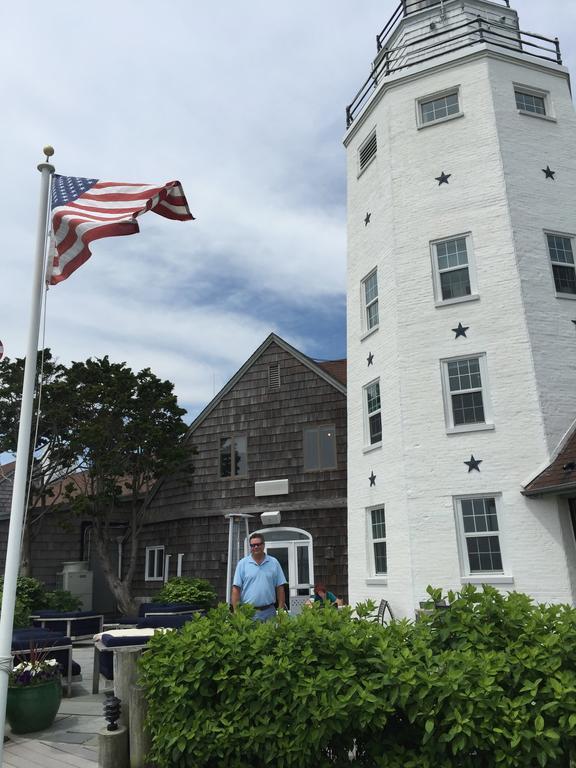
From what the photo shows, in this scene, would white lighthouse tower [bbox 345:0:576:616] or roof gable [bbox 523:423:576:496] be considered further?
white lighthouse tower [bbox 345:0:576:616]

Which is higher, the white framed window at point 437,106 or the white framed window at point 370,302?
the white framed window at point 437,106

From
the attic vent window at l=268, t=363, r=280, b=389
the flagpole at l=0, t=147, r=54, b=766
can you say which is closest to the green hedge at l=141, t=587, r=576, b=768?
the flagpole at l=0, t=147, r=54, b=766

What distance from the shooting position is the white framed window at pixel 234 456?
20469 mm

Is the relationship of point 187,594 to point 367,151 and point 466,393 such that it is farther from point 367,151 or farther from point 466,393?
point 367,151

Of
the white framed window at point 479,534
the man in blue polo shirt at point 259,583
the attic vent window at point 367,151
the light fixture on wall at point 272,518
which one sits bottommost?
the man in blue polo shirt at point 259,583

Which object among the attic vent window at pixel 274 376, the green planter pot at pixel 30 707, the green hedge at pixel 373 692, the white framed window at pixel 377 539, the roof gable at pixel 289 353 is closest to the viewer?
the green hedge at pixel 373 692

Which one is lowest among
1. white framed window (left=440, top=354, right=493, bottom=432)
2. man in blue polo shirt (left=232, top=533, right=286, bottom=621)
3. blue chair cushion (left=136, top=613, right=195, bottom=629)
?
blue chair cushion (left=136, top=613, right=195, bottom=629)

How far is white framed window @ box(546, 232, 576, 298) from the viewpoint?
1354 centimetres

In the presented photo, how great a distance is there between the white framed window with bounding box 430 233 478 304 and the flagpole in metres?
9.42

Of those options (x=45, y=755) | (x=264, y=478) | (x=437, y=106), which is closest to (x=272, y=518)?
(x=264, y=478)

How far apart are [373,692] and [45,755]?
396cm

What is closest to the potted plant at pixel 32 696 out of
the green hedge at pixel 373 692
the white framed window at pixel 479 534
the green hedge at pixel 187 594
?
the green hedge at pixel 373 692

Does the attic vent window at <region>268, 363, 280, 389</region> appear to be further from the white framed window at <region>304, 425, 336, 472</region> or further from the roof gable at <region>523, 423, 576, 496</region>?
the roof gable at <region>523, 423, 576, 496</region>

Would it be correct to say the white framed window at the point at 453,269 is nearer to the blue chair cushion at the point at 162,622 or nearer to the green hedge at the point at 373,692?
the blue chair cushion at the point at 162,622
